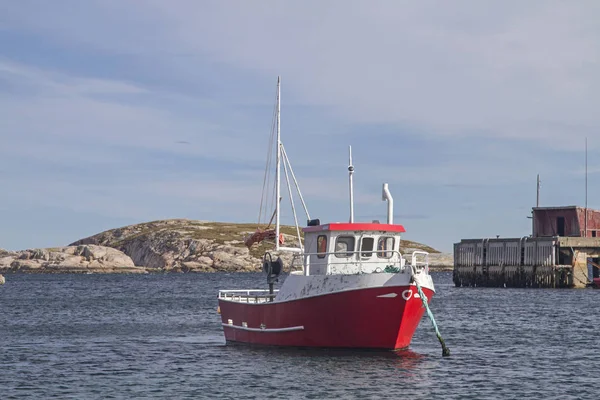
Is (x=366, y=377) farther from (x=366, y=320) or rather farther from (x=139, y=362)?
(x=139, y=362)

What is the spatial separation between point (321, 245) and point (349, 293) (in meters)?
3.78

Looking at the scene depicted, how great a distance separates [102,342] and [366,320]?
17.6 m

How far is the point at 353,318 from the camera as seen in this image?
34.0 m

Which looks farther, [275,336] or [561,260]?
[561,260]

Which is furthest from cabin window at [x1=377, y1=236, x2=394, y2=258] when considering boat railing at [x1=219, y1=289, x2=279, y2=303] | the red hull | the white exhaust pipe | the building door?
the building door

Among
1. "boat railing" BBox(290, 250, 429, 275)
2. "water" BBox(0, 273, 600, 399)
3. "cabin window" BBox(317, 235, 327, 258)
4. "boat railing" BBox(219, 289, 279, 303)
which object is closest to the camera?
"water" BBox(0, 273, 600, 399)

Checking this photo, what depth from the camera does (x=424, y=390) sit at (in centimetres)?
2881

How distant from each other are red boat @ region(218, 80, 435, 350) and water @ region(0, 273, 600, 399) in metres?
0.88

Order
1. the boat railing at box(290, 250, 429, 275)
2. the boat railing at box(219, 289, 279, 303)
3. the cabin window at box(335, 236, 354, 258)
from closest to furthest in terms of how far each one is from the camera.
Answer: the boat railing at box(290, 250, 429, 275) < the cabin window at box(335, 236, 354, 258) < the boat railing at box(219, 289, 279, 303)

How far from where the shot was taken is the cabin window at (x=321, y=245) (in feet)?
120

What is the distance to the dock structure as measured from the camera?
9406 centimetres

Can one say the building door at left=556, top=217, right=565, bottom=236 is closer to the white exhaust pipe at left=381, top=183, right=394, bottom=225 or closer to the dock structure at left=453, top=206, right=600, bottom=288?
the dock structure at left=453, top=206, right=600, bottom=288

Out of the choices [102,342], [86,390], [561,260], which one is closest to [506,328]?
[102,342]

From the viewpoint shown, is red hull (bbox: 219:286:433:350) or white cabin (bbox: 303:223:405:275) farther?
white cabin (bbox: 303:223:405:275)
